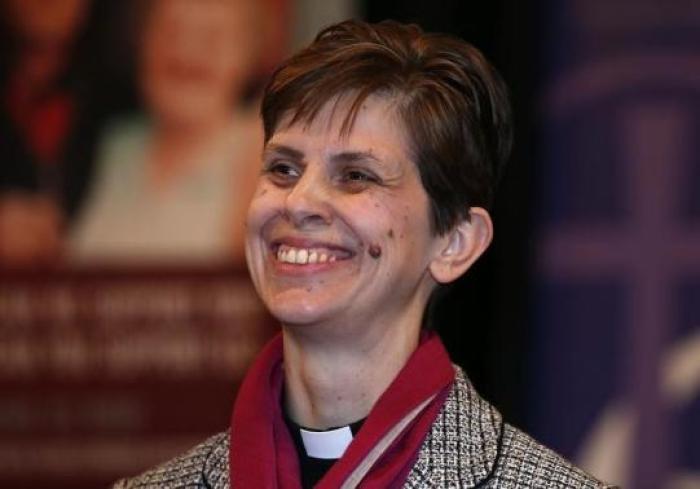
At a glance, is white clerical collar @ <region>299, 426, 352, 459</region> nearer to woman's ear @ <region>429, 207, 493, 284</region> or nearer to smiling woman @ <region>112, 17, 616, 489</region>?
smiling woman @ <region>112, 17, 616, 489</region>

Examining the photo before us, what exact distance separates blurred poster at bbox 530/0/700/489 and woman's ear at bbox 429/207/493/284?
5.67ft

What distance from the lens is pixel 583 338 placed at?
419 centimetres

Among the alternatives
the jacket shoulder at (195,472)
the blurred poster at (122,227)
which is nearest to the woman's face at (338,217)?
the jacket shoulder at (195,472)

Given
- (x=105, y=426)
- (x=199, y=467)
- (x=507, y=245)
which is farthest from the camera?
(x=105, y=426)

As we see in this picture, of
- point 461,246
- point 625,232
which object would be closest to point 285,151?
point 461,246

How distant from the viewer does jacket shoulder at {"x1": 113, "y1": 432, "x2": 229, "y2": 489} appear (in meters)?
2.44

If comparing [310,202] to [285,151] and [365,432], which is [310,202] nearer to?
[285,151]

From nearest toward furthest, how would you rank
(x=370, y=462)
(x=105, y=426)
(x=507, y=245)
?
(x=370, y=462) < (x=507, y=245) < (x=105, y=426)

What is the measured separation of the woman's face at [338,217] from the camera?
2287 millimetres

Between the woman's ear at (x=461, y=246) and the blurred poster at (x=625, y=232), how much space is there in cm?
173

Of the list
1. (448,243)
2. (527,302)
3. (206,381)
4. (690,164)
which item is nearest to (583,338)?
(527,302)

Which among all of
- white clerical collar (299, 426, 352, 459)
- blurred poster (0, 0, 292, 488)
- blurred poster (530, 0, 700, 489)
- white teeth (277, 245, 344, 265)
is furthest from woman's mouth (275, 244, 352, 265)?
blurred poster (0, 0, 292, 488)

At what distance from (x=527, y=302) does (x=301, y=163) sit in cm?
187

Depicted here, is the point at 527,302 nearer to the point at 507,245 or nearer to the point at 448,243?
the point at 507,245
